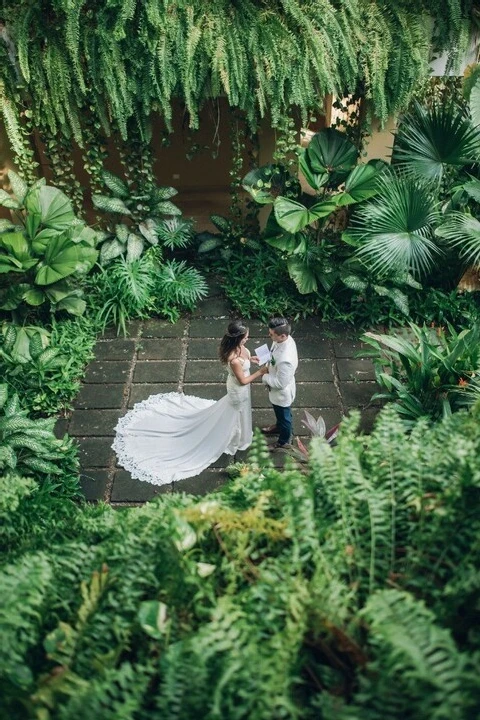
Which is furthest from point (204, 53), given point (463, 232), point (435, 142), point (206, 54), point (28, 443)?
point (28, 443)

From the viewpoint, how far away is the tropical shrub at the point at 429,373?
5301 mm

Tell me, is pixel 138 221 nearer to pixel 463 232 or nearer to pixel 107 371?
pixel 107 371

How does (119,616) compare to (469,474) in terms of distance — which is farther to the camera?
(469,474)

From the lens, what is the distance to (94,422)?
5922 millimetres

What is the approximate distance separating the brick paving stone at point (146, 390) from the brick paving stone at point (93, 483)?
834 millimetres

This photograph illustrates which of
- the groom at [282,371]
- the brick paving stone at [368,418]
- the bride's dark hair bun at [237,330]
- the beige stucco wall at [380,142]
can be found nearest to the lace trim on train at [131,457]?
the groom at [282,371]

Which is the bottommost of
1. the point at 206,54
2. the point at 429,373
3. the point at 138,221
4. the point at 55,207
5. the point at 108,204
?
the point at 429,373

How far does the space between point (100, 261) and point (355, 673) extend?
5643 millimetres

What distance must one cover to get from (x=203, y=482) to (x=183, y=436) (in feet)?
1.55

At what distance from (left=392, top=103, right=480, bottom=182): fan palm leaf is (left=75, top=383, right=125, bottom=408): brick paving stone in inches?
132

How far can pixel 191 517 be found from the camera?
2369 millimetres

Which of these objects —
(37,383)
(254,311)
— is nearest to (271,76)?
(254,311)

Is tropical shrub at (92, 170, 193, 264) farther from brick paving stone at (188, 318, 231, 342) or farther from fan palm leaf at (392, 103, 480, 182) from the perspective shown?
fan palm leaf at (392, 103, 480, 182)

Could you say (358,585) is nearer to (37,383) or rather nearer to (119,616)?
(119,616)
